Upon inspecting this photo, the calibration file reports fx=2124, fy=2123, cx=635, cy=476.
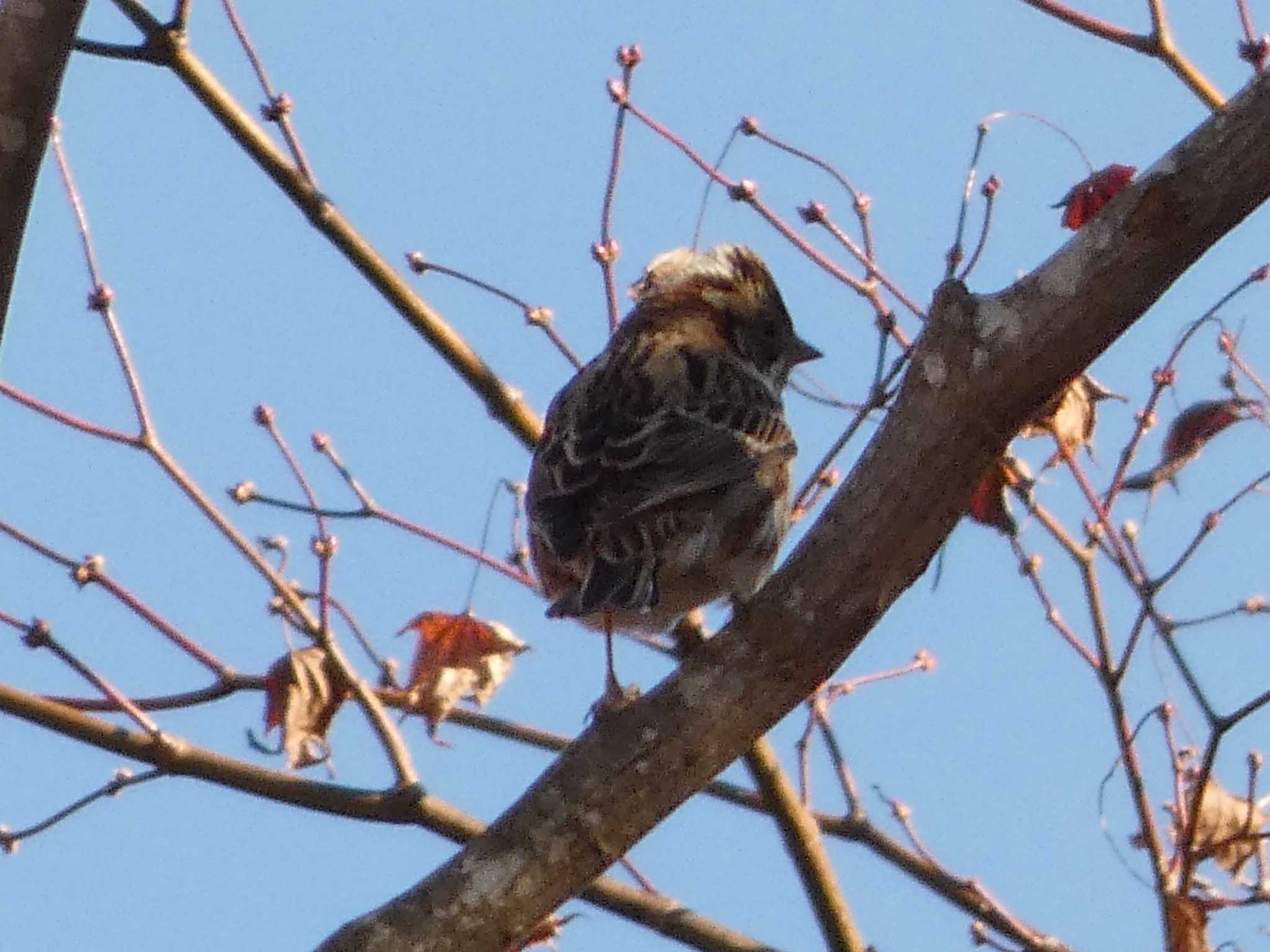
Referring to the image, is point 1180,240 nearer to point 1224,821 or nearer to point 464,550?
point 1224,821

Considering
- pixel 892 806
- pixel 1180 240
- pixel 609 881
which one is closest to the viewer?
pixel 1180 240

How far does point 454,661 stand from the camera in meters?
6.12

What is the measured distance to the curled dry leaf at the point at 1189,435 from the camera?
18.6ft

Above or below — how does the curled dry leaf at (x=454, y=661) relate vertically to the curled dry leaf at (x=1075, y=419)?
above

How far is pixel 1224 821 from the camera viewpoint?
564cm

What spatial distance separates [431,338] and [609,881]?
1622mm

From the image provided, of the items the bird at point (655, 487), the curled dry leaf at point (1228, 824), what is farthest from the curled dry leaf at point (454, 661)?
the curled dry leaf at point (1228, 824)

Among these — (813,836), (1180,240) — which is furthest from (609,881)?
(1180,240)

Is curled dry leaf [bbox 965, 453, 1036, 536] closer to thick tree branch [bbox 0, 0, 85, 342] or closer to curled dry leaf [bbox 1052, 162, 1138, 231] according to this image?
Result: curled dry leaf [bbox 1052, 162, 1138, 231]

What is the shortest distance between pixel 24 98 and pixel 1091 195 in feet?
9.58

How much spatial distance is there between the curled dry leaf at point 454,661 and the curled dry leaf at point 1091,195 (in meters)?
1.99

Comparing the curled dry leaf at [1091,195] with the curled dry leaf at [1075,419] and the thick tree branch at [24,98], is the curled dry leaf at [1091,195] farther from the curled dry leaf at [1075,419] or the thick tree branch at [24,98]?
the thick tree branch at [24,98]

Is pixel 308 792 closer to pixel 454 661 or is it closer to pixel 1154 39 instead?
pixel 454 661

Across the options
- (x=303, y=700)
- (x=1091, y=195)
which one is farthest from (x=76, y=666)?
(x=1091, y=195)
